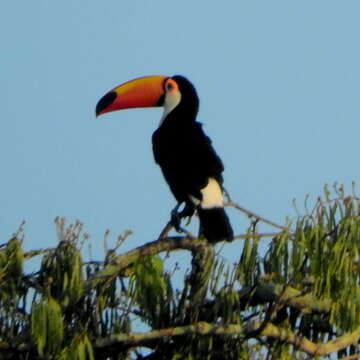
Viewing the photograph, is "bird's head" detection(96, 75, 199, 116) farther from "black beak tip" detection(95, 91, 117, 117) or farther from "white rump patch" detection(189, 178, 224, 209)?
"white rump patch" detection(189, 178, 224, 209)

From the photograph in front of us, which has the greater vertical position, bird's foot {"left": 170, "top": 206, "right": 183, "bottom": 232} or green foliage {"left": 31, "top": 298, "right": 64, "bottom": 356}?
bird's foot {"left": 170, "top": 206, "right": 183, "bottom": 232}

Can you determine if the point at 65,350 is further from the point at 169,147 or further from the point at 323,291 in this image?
the point at 169,147

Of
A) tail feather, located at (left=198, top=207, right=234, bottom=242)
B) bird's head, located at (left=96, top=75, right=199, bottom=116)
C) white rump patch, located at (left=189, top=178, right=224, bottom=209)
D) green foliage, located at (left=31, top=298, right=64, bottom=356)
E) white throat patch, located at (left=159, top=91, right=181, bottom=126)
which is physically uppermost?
bird's head, located at (left=96, top=75, right=199, bottom=116)

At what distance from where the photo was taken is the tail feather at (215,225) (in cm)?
950

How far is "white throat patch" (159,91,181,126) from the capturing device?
1195 cm

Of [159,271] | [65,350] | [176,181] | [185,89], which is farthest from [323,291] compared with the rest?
[185,89]

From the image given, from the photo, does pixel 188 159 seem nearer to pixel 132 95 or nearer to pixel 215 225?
pixel 215 225

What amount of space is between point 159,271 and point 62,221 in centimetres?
80

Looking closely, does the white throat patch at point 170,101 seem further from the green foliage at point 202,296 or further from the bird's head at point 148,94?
the green foliage at point 202,296

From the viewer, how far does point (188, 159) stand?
34.7 feet

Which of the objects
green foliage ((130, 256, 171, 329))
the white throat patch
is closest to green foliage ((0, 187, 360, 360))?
green foliage ((130, 256, 171, 329))

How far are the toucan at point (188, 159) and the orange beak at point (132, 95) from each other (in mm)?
85

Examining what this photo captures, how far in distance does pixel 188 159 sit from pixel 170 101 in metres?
1.71

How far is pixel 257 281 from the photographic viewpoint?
333 inches
